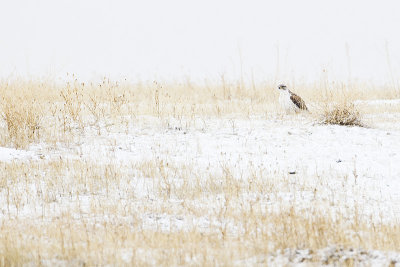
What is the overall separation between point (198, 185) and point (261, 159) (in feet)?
4.91

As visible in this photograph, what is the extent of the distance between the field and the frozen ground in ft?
0.08

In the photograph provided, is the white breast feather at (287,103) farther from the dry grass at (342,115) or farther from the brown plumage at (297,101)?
the dry grass at (342,115)

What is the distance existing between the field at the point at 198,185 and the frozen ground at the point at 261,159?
2 centimetres

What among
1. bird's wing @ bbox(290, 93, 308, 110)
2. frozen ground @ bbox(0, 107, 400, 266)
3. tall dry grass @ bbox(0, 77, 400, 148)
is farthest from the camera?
bird's wing @ bbox(290, 93, 308, 110)

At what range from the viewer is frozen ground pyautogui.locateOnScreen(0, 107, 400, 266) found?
19.8 ft

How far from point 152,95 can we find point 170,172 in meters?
7.22

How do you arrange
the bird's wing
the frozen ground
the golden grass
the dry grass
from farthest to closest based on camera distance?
1. the bird's wing
2. the dry grass
3. the frozen ground
4. the golden grass

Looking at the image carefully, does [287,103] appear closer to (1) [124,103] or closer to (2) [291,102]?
(2) [291,102]

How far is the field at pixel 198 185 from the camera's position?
4656 millimetres

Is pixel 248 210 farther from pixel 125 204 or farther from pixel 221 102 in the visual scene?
pixel 221 102

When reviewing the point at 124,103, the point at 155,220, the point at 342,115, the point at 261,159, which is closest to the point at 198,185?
the point at 155,220

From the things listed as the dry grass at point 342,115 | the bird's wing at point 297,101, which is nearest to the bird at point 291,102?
the bird's wing at point 297,101

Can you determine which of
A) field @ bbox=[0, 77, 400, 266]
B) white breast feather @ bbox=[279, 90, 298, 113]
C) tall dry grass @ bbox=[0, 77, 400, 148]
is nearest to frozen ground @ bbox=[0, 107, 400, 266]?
field @ bbox=[0, 77, 400, 266]

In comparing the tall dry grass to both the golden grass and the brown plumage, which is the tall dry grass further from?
the golden grass
